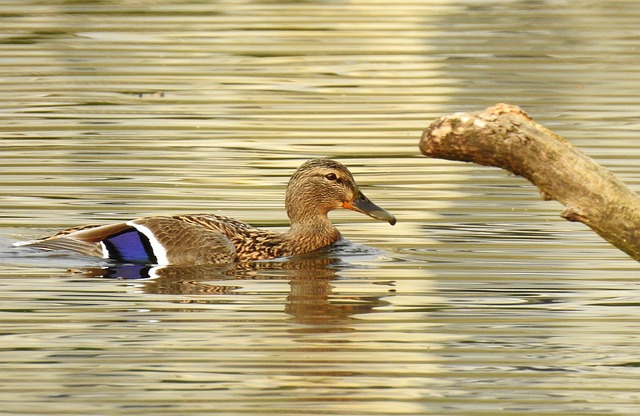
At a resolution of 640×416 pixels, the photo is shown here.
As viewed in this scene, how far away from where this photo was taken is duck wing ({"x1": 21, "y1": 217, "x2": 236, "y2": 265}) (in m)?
12.1

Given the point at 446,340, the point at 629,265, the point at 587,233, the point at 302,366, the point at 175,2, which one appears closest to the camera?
the point at 302,366

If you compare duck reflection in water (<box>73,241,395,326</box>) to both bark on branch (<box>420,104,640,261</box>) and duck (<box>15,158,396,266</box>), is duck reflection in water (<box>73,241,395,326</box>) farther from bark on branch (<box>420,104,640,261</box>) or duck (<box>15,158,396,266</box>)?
bark on branch (<box>420,104,640,261</box>)

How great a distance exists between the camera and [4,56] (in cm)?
2322

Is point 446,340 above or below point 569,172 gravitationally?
below

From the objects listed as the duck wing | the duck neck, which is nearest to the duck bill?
the duck neck

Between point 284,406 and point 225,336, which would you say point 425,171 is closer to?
point 225,336

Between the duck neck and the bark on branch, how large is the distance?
16.6ft

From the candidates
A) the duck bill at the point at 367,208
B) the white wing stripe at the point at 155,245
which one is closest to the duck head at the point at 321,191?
the duck bill at the point at 367,208

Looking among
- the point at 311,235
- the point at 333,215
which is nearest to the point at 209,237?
the point at 311,235

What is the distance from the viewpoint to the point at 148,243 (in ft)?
39.5

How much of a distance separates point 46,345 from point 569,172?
2937 mm

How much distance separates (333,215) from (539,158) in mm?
7038

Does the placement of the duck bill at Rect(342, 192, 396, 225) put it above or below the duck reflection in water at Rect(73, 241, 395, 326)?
above

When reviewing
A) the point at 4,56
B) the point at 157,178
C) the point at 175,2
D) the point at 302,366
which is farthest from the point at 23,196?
the point at 175,2
